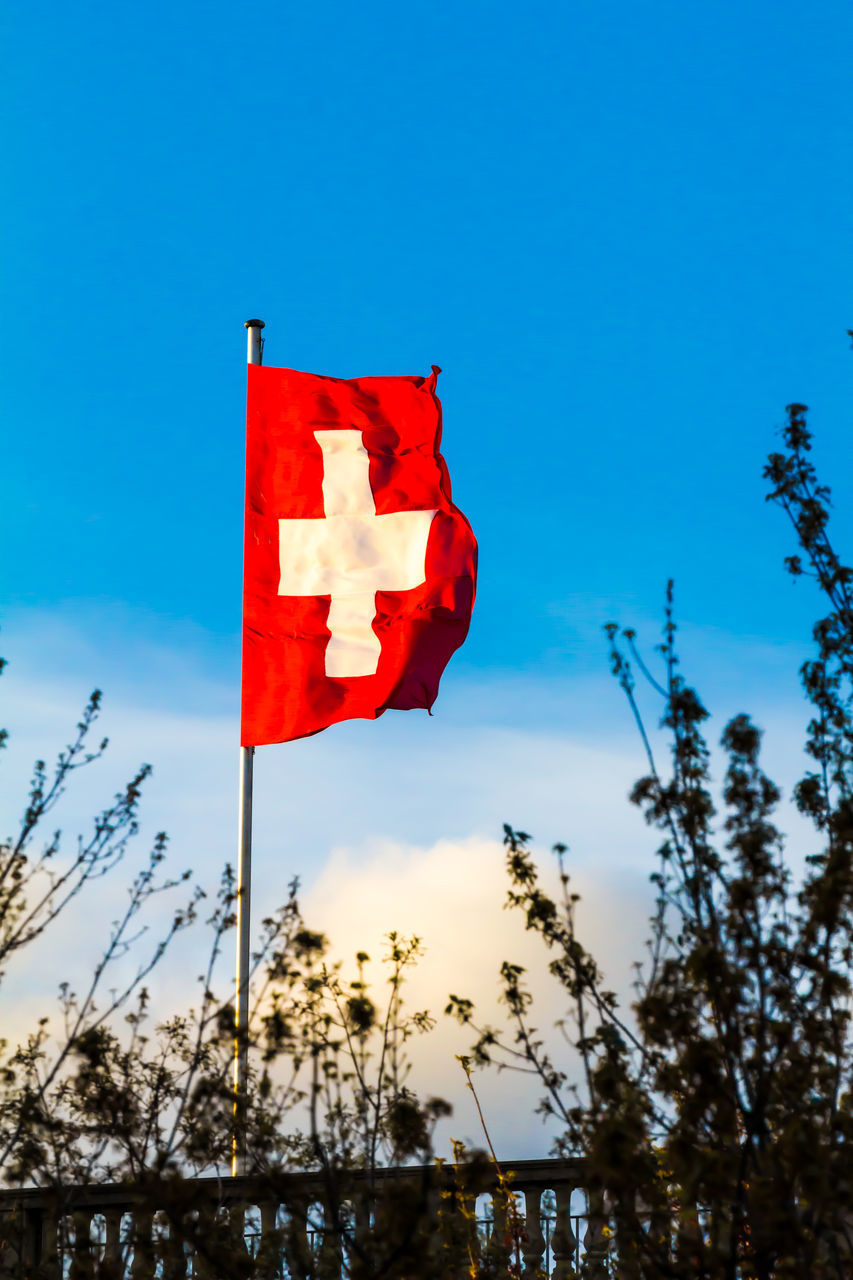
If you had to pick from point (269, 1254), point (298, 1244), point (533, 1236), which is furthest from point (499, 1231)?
point (298, 1244)

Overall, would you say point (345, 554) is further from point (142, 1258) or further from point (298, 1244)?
point (298, 1244)

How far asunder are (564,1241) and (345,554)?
6.94m

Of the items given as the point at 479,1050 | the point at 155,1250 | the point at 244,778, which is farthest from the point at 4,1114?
the point at 244,778

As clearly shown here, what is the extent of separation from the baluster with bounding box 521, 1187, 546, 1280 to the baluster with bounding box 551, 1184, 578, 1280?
0.09 meters

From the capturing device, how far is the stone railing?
6.39 meters

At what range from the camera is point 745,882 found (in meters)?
4.77

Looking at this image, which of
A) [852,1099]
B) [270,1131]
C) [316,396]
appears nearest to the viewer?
[852,1099]

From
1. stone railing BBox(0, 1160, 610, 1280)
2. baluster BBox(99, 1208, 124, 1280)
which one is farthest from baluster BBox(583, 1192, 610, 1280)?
baluster BBox(99, 1208, 124, 1280)

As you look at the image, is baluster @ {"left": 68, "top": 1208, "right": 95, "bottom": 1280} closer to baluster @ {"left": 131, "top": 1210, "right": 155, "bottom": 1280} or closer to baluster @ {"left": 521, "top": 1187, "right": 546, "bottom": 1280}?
baluster @ {"left": 131, "top": 1210, "right": 155, "bottom": 1280}

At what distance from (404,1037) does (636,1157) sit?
2784mm

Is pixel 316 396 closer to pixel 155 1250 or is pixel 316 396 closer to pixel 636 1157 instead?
pixel 155 1250

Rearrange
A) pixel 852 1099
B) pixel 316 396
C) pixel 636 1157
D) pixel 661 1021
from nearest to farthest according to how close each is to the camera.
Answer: pixel 636 1157
pixel 661 1021
pixel 852 1099
pixel 316 396

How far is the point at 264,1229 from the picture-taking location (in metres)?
7.58

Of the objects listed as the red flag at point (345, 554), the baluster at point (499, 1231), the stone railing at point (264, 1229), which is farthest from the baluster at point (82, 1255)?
the red flag at point (345, 554)
